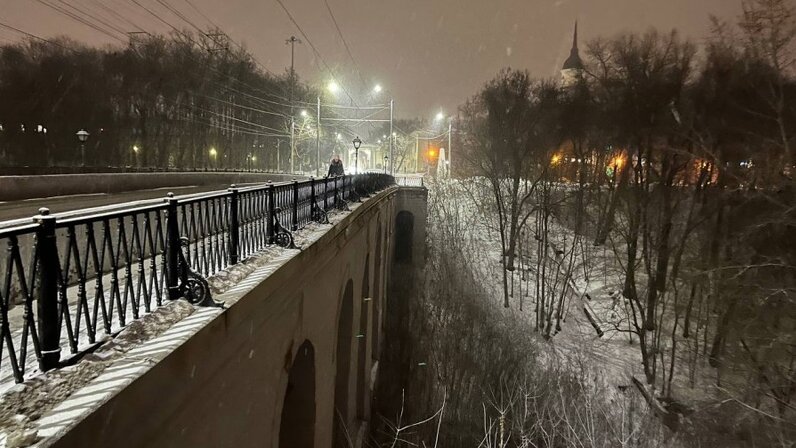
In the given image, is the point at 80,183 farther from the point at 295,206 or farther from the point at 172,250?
the point at 172,250

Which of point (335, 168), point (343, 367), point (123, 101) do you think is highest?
point (123, 101)

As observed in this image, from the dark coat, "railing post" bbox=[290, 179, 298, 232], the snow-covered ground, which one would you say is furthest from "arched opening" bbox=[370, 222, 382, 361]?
"railing post" bbox=[290, 179, 298, 232]

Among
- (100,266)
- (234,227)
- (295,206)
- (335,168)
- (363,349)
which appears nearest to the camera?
(100,266)

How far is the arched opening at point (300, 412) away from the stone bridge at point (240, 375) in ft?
0.05

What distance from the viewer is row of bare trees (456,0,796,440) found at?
14656 mm

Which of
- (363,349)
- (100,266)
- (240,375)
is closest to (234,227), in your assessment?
(240,375)

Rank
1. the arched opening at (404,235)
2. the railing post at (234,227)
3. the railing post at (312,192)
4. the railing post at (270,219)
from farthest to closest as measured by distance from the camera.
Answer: the arched opening at (404,235) → the railing post at (312,192) → the railing post at (270,219) → the railing post at (234,227)

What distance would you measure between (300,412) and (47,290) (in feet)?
18.8

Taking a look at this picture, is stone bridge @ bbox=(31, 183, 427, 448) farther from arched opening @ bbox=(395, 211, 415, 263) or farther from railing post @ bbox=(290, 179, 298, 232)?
arched opening @ bbox=(395, 211, 415, 263)

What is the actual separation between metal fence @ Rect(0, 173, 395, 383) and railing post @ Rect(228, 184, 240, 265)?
1cm

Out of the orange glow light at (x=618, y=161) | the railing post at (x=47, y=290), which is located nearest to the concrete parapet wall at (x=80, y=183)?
the railing post at (x=47, y=290)

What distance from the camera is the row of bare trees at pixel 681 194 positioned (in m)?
14.7

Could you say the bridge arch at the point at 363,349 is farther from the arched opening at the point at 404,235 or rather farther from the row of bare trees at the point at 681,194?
the arched opening at the point at 404,235

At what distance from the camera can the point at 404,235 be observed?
35.0 metres
